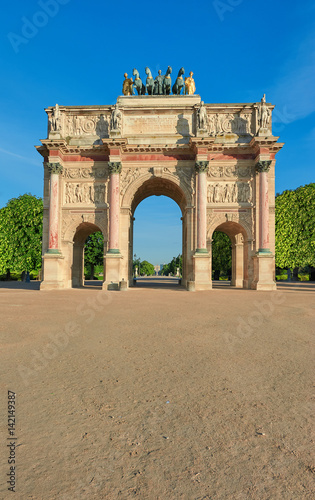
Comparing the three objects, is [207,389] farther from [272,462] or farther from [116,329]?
[116,329]

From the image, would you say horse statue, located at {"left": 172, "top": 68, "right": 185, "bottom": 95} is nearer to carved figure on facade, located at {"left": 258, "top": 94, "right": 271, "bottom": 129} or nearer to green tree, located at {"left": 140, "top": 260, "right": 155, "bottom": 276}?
carved figure on facade, located at {"left": 258, "top": 94, "right": 271, "bottom": 129}

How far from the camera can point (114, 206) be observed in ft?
78.9

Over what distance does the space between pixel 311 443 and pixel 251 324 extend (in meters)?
5.75

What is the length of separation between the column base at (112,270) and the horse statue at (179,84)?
15.8m

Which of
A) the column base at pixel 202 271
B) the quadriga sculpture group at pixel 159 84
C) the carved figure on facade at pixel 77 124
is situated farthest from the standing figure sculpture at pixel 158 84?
the column base at pixel 202 271

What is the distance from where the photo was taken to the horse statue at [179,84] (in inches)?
1057

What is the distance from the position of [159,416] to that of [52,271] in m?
21.5

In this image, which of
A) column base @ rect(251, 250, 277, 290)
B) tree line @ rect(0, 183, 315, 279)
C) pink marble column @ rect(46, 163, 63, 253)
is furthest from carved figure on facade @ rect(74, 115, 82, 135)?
column base @ rect(251, 250, 277, 290)

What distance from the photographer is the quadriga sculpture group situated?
88.7ft

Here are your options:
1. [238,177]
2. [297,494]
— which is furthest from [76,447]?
[238,177]

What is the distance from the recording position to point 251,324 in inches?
336

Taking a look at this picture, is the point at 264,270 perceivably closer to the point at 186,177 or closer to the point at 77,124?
the point at 186,177

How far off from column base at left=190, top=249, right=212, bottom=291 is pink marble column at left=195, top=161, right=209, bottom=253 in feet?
2.79

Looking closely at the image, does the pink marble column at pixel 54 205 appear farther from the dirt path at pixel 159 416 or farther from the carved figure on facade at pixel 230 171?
the dirt path at pixel 159 416
